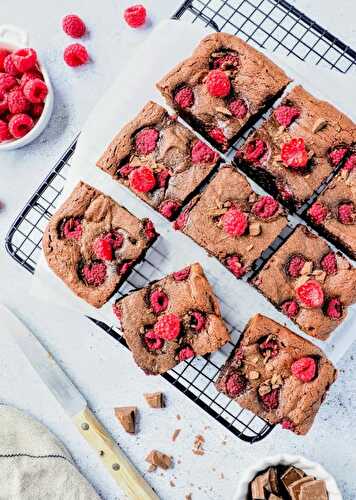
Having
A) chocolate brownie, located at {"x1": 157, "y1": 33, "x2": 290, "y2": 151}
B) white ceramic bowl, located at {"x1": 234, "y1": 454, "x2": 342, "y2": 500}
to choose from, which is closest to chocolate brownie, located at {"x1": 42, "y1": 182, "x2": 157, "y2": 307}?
chocolate brownie, located at {"x1": 157, "y1": 33, "x2": 290, "y2": 151}

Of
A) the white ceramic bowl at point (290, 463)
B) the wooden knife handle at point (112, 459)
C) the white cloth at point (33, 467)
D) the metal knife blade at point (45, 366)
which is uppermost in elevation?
the white ceramic bowl at point (290, 463)

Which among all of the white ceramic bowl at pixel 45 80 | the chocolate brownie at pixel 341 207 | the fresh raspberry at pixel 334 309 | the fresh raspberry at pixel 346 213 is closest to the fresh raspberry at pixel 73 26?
the white ceramic bowl at pixel 45 80

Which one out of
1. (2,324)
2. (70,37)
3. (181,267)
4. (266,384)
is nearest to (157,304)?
(181,267)

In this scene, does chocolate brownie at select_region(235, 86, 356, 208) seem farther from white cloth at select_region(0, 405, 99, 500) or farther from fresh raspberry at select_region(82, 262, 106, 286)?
white cloth at select_region(0, 405, 99, 500)

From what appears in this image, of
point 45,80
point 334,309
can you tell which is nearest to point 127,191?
point 45,80

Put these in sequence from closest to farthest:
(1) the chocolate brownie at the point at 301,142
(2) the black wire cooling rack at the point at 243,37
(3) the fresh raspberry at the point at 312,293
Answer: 1. (3) the fresh raspberry at the point at 312,293
2. (1) the chocolate brownie at the point at 301,142
3. (2) the black wire cooling rack at the point at 243,37

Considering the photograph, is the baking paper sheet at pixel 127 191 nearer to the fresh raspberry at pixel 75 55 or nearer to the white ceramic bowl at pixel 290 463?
the fresh raspberry at pixel 75 55

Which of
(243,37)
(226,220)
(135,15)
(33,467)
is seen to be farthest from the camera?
(33,467)

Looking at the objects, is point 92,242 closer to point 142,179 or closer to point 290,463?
point 142,179
